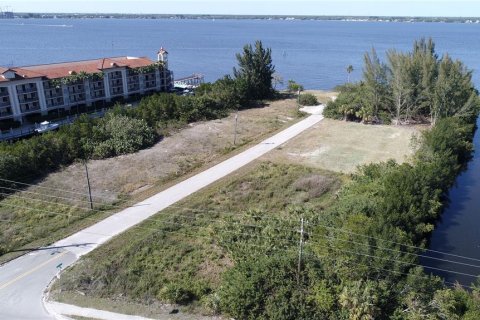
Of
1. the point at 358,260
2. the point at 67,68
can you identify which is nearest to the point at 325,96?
the point at 67,68

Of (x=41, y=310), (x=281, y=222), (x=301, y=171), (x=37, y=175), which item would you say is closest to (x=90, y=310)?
(x=41, y=310)

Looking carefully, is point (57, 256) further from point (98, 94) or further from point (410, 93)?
point (410, 93)

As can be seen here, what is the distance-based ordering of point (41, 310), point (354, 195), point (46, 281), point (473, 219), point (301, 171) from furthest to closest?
point (301, 171) < point (473, 219) < point (354, 195) < point (46, 281) < point (41, 310)

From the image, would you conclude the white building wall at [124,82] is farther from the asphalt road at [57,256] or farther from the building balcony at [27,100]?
the asphalt road at [57,256]

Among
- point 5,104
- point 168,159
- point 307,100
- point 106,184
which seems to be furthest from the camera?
point 307,100

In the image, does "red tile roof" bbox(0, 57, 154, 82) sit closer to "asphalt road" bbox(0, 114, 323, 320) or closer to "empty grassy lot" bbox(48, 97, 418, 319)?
"asphalt road" bbox(0, 114, 323, 320)

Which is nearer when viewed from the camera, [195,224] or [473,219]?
[195,224]

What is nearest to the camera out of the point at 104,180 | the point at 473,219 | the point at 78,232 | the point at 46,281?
the point at 46,281

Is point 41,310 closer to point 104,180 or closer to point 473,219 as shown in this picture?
point 104,180
